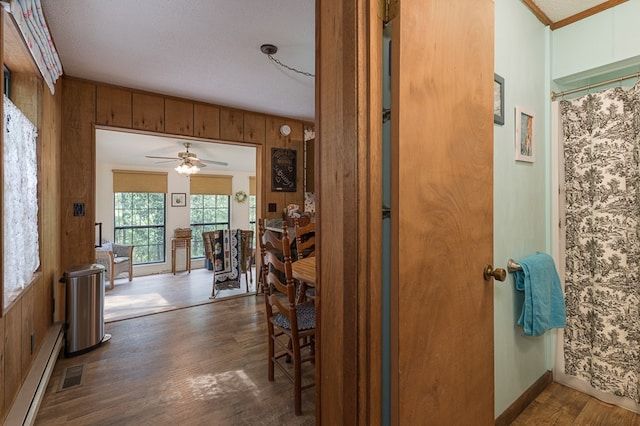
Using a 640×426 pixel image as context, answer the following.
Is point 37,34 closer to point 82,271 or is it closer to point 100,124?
point 100,124

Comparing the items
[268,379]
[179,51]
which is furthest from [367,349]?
[179,51]

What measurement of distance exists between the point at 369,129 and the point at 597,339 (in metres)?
2.08

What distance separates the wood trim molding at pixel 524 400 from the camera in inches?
63.6

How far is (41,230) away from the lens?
225cm

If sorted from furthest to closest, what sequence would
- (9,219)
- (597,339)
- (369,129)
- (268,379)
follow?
(268,379)
(597,339)
(9,219)
(369,129)

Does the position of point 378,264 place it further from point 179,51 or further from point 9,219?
point 179,51

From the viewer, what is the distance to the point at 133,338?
2764 millimetres

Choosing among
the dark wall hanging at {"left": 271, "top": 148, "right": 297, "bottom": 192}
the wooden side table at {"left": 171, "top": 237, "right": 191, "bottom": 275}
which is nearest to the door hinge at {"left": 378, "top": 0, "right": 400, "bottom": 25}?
the dark wall hanging at {"left": 271, "top": 148, "right": 297, "bottom": 192}

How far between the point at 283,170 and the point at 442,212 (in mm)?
3445

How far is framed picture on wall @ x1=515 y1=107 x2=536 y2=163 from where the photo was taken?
1646mm

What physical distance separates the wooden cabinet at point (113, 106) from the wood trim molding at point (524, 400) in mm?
3857

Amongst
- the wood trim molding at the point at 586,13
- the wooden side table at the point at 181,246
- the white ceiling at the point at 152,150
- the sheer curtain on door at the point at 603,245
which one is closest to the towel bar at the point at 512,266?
the sheer curtain on door at the point at 603,245

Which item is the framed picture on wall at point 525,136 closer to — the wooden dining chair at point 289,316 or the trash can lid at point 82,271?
the wooden dining chair at point 289,316

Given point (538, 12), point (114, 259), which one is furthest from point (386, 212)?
point (114, 259)
